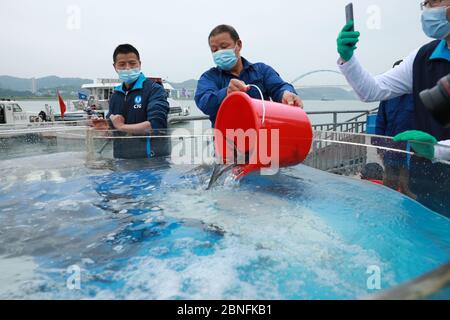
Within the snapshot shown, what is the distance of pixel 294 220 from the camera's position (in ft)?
4.54

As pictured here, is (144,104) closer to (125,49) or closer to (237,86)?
(125,49)

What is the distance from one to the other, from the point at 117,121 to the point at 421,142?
7.18 feet

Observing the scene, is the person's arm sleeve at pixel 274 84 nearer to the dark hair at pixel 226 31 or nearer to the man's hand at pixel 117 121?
the dark hair at pixel 226 31

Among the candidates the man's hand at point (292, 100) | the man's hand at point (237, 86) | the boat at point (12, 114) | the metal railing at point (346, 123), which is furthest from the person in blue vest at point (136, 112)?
the boat at point (12, 114)

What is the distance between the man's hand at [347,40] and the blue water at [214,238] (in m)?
0.76

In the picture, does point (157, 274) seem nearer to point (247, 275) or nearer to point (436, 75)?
point (247, 275)

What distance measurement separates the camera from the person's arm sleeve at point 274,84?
2.41 metres

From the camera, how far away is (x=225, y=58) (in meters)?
2.37

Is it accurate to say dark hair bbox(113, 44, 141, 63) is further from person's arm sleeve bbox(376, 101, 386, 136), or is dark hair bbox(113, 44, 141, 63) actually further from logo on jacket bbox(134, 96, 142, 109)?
person's arm sleeve bbox(376, 101, 386, 136)

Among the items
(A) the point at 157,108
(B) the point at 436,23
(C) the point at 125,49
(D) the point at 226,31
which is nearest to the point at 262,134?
(D) the point at 226,31

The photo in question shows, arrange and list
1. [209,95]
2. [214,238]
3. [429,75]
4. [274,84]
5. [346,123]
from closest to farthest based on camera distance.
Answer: [214,238] < [429,75] < [209,95] < [274,84] < [346,123]

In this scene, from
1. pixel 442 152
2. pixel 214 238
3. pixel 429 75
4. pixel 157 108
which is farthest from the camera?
pixel 157 108
